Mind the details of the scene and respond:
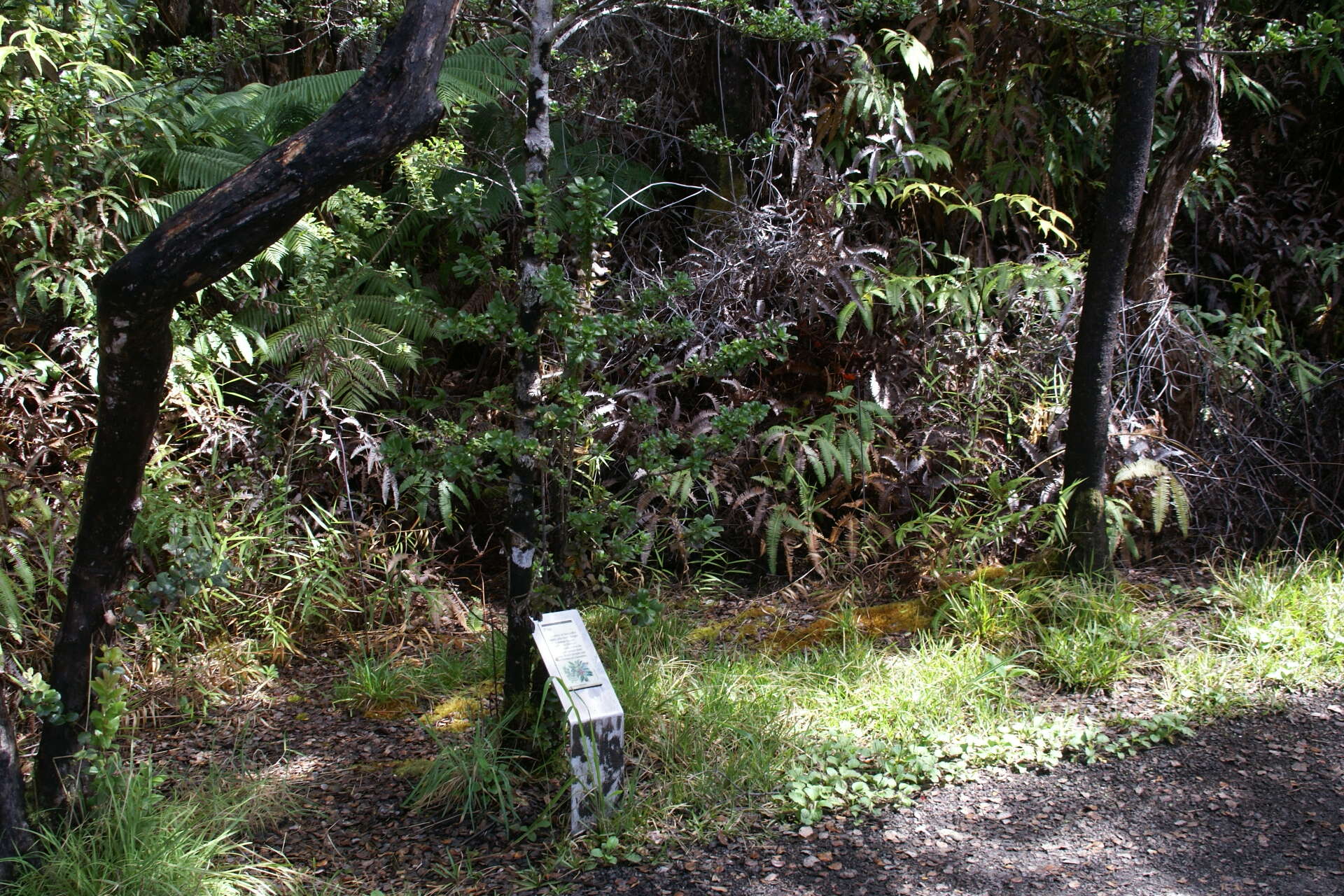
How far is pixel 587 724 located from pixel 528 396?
1.02 meters

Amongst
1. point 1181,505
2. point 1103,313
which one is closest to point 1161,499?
point 1181,505

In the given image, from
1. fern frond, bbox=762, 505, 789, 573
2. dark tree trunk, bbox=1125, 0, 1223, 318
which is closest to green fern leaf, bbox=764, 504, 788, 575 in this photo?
fern frond, bbox=762, 505, 789, 573

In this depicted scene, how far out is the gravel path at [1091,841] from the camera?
8.73 ft

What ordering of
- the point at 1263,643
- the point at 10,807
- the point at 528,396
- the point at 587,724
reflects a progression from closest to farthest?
1. the point at 10,807
2. the point at 587,724
3. the point at 528,396
4. the point at 1263,643

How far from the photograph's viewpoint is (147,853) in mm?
2529

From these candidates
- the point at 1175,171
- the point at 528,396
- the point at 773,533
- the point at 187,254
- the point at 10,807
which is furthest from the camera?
the point at 1175,171

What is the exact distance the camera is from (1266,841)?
287 centimetres

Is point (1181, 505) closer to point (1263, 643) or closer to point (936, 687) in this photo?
point (1263, 643)

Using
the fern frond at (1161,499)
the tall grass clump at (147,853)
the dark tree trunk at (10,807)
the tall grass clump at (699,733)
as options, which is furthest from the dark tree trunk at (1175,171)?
the dark tree trunk at (10,807)

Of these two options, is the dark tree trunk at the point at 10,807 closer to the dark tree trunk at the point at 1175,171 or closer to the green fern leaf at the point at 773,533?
the green fern leaf at the point at 773,533

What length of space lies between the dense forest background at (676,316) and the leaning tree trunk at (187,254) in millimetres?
362

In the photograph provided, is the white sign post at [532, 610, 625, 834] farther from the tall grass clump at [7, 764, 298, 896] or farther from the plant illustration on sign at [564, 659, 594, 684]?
the tall grass clump at [7, 764, 298, 896]

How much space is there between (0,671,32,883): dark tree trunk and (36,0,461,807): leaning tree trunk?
0.47ft

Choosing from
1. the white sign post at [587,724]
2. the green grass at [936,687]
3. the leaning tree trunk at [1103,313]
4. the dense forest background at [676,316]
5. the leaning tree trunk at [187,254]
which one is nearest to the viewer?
the leaning tree trunk at [187,254]
